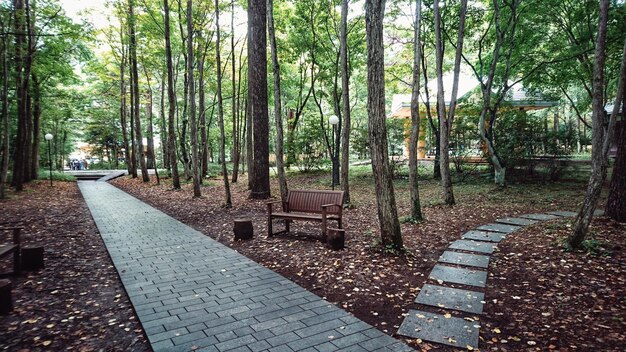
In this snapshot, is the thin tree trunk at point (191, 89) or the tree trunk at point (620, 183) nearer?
the tree trunk at point (620, 183)

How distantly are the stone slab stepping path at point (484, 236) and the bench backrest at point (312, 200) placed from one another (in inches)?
96.7

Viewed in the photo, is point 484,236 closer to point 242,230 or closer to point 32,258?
point 242,230

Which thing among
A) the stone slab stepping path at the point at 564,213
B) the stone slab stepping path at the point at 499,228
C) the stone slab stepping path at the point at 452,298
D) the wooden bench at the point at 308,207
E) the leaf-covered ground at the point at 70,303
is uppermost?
the wooden bench at the point at 308,207

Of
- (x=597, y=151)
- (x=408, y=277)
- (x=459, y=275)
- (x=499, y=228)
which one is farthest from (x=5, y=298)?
(x=499, y=228)

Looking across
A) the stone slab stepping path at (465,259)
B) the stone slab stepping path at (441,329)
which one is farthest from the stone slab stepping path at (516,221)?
the stone slab stepping path at (441,329)

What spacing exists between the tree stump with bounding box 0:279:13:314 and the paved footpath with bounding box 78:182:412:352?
1.08 meters

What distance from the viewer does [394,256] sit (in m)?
5.22

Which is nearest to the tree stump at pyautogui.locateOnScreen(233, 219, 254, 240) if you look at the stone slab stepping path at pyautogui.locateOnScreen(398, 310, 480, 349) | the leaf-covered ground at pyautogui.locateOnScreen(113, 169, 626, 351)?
the leaf-covered ground at pyautogui.locateOnScreen(113, 169, 626, 351)

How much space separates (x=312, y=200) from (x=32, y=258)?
4503 mm

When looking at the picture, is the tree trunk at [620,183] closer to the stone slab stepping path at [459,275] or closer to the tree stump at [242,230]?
the stone slab stepping path at [459,275]

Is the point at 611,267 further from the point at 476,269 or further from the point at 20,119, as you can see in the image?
the point at 20,119

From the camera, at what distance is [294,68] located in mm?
21141

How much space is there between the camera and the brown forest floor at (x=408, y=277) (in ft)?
10.1

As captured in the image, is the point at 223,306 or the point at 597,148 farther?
the point at 597,148
